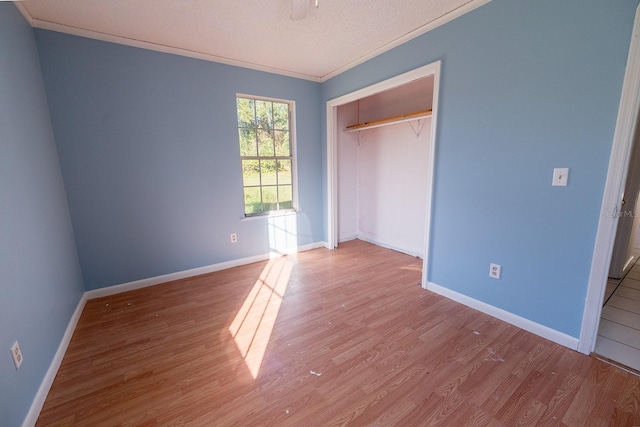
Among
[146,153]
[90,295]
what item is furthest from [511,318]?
[90,295]

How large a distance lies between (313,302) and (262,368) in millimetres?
884

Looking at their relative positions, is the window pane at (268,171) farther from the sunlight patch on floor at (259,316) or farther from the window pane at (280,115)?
the sunlight patch on floor at (259,316)

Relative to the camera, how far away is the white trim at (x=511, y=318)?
6.03 ft

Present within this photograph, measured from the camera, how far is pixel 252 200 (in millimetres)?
3479

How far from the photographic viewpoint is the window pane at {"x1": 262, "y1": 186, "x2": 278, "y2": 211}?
11.7ft

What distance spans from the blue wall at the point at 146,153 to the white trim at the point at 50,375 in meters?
0.59

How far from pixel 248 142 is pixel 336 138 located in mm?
1290

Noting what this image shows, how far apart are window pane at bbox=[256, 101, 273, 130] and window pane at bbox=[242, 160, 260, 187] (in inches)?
19.8

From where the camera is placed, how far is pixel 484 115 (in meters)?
2.10

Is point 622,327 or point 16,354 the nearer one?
point 16,354

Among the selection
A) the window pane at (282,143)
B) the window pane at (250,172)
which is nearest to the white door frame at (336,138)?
the window pane at (282,143)

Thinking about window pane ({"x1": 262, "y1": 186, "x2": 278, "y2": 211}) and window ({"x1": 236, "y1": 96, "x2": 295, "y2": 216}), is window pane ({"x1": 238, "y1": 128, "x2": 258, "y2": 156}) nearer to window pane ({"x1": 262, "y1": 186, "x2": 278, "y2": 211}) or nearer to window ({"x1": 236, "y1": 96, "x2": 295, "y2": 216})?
window ({"x1": 236, "y1": 96, "x2": 295, "y2": 216})

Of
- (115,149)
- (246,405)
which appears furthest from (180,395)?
(115,149)

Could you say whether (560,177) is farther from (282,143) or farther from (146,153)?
(146,153)
